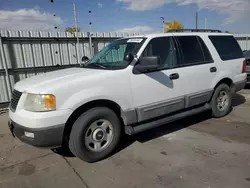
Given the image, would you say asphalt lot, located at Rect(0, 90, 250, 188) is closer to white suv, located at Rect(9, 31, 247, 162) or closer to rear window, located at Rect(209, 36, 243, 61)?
white suv, located at Rect(9, 31, 247, 162)

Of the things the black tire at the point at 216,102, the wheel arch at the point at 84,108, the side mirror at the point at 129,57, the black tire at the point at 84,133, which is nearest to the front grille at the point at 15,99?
the wheel arch at the point at 84,108

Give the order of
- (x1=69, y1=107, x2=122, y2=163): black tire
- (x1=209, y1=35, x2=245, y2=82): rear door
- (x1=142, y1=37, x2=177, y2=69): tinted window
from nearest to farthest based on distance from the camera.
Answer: (x1=69, y1=107, x2=122, y2=163): black tire, (x1=142, y1=37, x2=177, y2=69): tinted window, (x1=209, y1=35, x2=245, y2=82): rear door

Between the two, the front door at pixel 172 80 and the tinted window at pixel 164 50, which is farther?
the tinted window at pixel 164 50

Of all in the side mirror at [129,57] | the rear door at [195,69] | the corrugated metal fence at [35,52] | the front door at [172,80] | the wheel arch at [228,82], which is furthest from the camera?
the corrugated metal fence at [35,52]

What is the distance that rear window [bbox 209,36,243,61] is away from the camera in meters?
4.63

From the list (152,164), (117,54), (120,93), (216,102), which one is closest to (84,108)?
(120,93)

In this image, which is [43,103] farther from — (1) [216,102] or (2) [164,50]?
(1) [216,102]

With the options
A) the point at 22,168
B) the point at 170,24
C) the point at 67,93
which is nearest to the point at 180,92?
the point at 67,93

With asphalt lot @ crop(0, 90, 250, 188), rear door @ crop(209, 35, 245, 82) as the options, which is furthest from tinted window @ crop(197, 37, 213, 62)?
asphalt lot @ crop(0, 90, 250, 188)

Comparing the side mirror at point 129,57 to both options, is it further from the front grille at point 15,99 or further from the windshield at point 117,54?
the front grille at point 15,99

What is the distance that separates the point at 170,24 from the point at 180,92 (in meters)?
59.2

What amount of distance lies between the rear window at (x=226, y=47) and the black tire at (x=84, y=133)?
296 cm

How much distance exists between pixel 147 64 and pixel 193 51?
144 centimetres

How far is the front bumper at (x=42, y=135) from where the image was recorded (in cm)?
272
